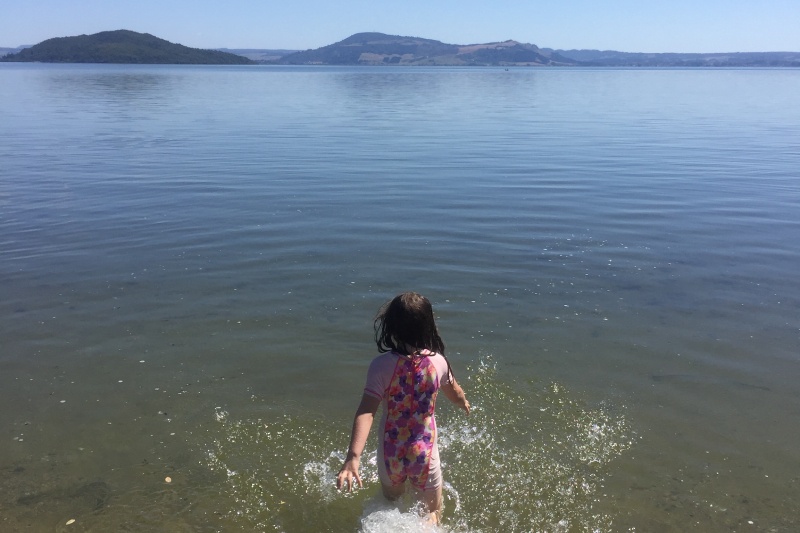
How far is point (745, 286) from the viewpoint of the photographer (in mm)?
10406

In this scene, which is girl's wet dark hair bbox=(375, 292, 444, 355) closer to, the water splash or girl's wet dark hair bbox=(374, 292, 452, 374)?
girl's wet dark hair bbox=(374, 292, 452, 374)

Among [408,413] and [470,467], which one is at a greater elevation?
[408,413]

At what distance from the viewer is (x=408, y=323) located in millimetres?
4422

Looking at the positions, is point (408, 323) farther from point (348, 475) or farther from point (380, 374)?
point (348, 475)

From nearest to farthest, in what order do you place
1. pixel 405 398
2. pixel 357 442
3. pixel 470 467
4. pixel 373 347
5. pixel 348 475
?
pixel 348 475
pixel 357 442
pixel 405 398
pixel 470 467
pixel 373 347

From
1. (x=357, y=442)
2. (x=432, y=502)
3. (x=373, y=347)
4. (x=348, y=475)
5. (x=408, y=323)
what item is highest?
(x=408, y=323)

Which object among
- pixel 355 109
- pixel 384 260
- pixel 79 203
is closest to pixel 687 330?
pixel 384 260

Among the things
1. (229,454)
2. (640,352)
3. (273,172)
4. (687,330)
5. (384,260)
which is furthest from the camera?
(273,172)

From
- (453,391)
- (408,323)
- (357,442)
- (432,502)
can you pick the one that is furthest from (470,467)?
(408,323)

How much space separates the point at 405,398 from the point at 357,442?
16.7 inches

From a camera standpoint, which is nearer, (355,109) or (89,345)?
(89,345)

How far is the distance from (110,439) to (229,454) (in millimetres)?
1186

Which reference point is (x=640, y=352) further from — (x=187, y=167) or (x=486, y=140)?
(x=486, y=140)

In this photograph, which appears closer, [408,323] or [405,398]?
[408,323]
